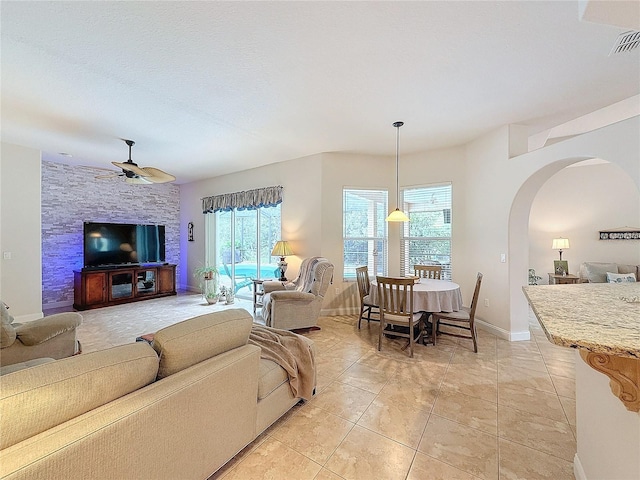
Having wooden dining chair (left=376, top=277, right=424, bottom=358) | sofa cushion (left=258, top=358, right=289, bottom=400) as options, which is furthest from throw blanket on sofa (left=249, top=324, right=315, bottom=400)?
wooden dining chair (left=376, top=277, right=424, bottom=358)

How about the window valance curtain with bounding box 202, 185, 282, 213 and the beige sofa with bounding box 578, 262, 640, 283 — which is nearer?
the beige sofa with bounding box 578, 262, 640, 283

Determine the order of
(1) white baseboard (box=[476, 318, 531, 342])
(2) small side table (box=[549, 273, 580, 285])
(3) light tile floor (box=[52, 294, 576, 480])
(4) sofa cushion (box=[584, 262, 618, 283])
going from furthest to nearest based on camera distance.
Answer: (2) small side table (box=[549, 273, 580, 285])
(4) sofa cushion (box=[584, 262, 618, 283])
(1) white baseboard (box=[476, 318, 531, 342])
(3) light tile floor (box=[52, 294, 576, 480])

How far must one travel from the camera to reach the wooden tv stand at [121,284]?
17.2ft

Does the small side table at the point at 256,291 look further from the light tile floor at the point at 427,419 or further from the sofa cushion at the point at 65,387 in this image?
the sofa cushion at the point at 65,387

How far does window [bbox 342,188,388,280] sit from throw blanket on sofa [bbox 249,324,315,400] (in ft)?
9.67

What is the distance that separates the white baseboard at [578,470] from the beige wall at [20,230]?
22.3 ft

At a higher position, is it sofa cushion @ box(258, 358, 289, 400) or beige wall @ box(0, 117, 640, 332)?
beige wall @ box(0, 117, 640, 332)

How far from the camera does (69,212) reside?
18.3 ft

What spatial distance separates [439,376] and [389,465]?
4.15 ft

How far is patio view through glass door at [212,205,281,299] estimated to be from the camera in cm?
588

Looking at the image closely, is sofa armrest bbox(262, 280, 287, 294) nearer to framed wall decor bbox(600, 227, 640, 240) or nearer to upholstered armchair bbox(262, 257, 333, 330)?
upholstered armchair bbox(262, 257, 333, 330)

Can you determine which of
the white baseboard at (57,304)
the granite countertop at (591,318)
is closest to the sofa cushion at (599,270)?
the granite countertop at (591,318)

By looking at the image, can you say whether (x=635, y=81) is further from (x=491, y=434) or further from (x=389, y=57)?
(x=491, y=434)

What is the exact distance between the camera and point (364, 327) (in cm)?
416
